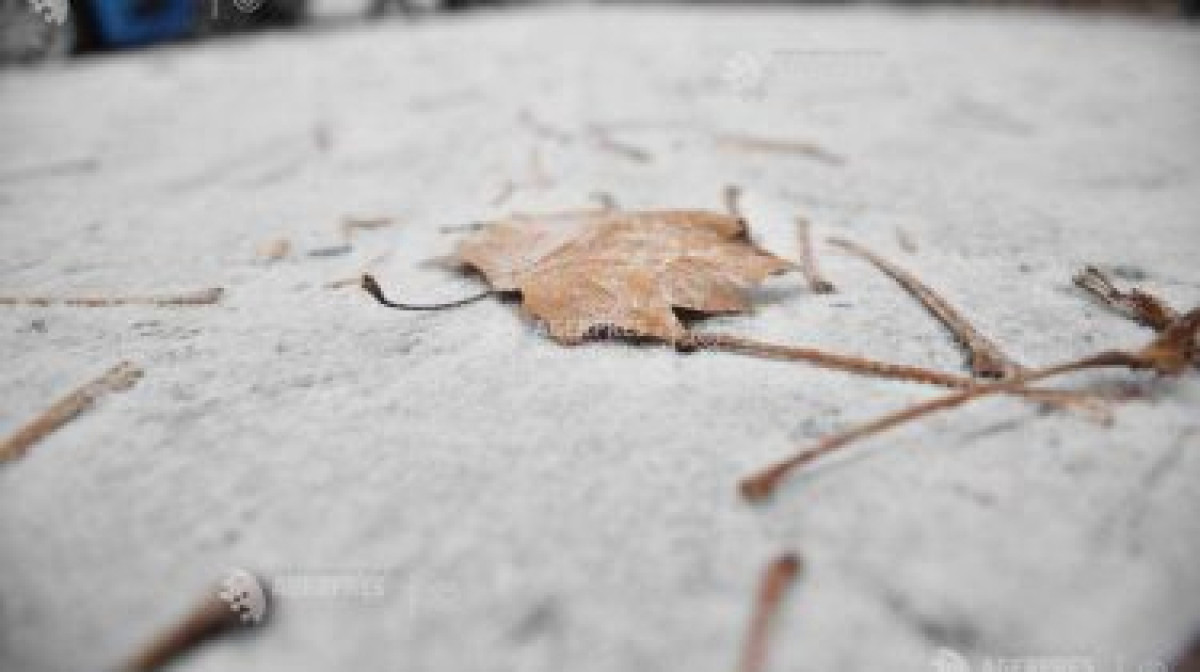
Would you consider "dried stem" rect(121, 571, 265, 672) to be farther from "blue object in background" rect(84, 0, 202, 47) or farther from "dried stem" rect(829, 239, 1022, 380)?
"blue object in background" rect(84, 0, 202, 47)

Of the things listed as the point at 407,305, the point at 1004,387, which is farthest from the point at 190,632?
the point at 1004,387

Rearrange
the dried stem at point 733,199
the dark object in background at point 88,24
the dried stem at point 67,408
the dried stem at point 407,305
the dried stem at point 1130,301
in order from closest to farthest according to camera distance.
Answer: the dried stem at point 67,408 < the dried stem at point 1130,301 < the dried stem at point 407,305 < the dried stem at point 733,199 < the dark object in background at point 88,24

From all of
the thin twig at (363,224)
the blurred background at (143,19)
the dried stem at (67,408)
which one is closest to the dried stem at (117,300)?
the dried stem at (67,408)

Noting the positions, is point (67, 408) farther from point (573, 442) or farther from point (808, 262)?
point (808, 262)

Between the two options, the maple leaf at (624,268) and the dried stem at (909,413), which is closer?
the dried stem at (909,413)

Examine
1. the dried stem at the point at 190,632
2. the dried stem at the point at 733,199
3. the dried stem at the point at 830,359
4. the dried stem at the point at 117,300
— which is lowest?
the dried stem at the point at 190,632

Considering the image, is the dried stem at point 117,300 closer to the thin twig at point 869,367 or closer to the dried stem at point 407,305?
the dried stem at point 407,305
